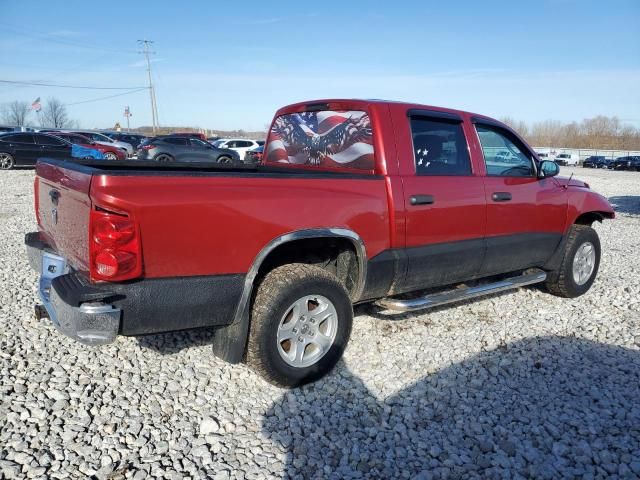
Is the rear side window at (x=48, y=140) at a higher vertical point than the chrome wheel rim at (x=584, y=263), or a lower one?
higher

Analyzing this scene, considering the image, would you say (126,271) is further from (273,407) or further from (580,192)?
(580,192)

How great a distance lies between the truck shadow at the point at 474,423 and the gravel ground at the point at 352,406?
0.01 metres

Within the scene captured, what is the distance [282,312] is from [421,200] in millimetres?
1358

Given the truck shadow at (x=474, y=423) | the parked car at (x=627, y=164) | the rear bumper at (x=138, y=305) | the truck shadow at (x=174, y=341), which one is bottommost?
the truck shadow at (x=474, y=423)

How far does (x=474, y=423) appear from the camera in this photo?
9.82ft

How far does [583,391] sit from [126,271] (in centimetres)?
302

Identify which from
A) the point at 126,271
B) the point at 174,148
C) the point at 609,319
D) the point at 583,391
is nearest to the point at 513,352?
the point at 583,391

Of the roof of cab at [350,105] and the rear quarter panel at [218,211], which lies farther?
the roof of cab at [350,105]

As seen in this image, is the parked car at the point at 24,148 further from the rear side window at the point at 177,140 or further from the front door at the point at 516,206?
the front door at the point at 516,206

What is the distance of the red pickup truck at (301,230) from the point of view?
8.51ft

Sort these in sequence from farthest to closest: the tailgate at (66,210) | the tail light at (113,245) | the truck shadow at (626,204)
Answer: the truck shadow at (626,204) → the tailgate at (66,210) → the tail light at (113,245)

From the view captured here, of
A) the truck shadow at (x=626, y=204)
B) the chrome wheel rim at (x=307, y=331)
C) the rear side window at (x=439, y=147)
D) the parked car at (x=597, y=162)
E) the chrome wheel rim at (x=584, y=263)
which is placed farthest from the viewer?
the parked car at (x=597, y=162)

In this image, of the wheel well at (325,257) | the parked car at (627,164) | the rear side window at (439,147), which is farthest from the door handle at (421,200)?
the parked car at (627,164)

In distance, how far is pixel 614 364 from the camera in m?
3.82
